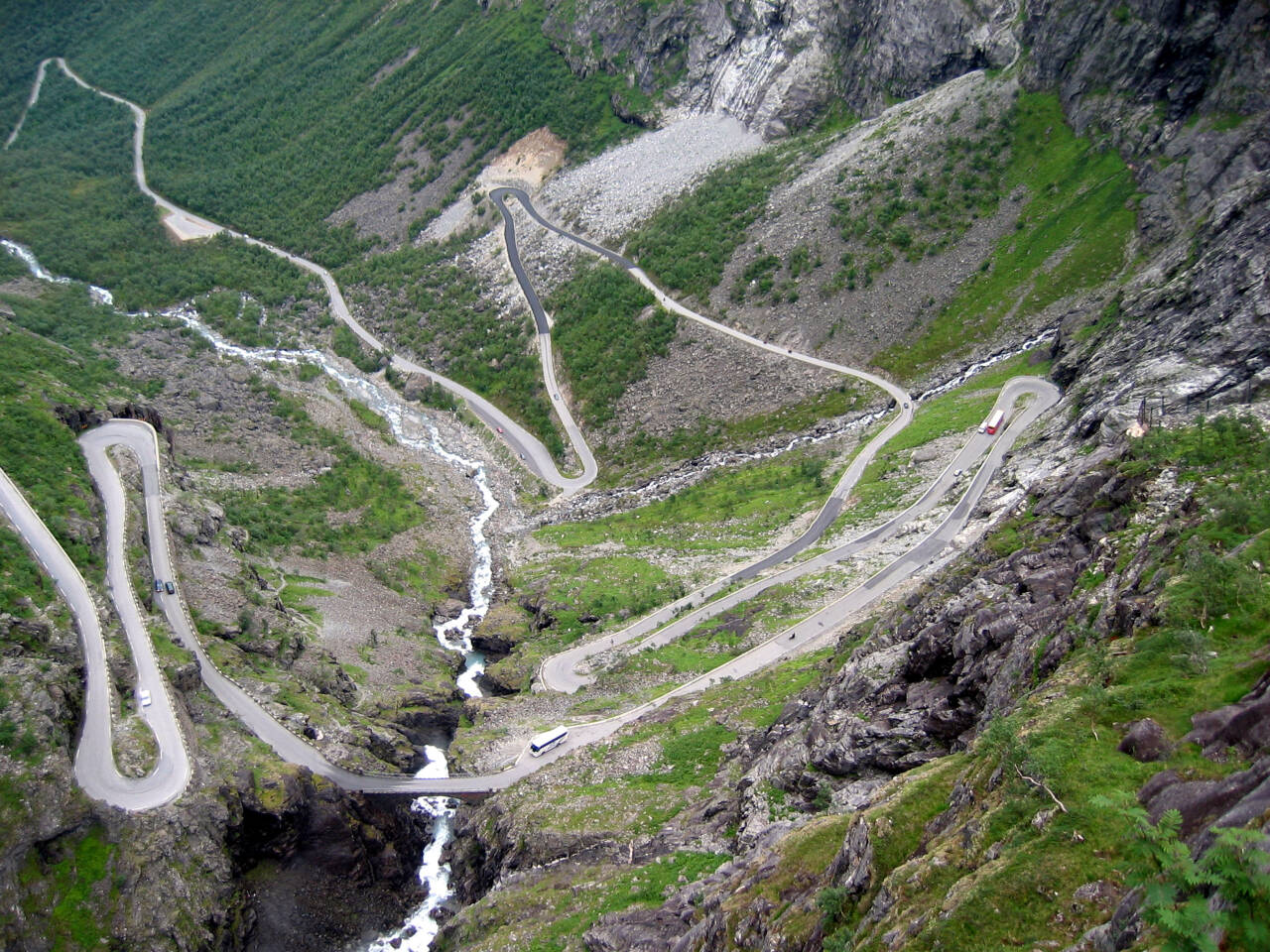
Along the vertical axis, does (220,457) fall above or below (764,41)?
below

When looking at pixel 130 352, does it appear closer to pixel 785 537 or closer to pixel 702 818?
pixel 785 537

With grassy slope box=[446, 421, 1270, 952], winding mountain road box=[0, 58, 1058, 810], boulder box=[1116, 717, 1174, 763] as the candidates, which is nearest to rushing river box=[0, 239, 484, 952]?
winding mountain road box=[0, 58, 1058, 810]

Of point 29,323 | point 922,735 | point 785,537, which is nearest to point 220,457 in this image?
point 29,323

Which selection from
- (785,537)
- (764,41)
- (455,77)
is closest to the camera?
(785,537)

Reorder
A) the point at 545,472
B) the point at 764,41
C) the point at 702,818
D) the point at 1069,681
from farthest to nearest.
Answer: the point at 764,41 → the point at 545,472 → the point at 702,818 → the point at 1069,681

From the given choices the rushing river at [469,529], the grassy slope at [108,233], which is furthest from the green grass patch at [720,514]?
the grassy slope at [108,233]

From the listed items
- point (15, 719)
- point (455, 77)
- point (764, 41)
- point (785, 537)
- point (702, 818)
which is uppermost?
point (455, 77)

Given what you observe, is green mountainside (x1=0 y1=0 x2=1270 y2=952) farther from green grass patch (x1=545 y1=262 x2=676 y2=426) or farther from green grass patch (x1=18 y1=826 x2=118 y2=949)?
green grass patch (x1=545 y1=262 x2=676 y2=426)

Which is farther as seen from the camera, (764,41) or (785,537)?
(764,41)
